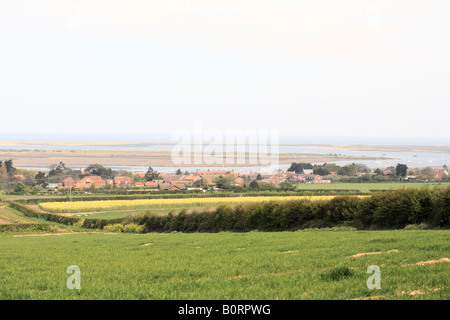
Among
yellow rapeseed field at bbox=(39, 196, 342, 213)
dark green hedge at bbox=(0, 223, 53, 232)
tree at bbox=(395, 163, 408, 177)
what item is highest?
tree at bbox=(395, 163, 408, 177)

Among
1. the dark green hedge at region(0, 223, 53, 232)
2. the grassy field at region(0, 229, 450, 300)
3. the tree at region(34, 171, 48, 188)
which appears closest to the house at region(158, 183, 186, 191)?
the tree at region(34, 171, 48, 188)

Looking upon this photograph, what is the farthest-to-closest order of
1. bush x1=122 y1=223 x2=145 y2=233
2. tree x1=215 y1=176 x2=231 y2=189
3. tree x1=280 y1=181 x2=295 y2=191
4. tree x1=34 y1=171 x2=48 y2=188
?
tree x1=34 y1=171 x2=48 y2=188 < tree x1=215 y1=176 x2=231 y2=189 < tree x1=280 y1=181 x2=295 y2=191 < bush x1=122 y1=223 x2=145 y2=233

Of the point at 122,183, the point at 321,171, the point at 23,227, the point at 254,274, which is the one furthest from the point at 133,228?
the point at 321,171

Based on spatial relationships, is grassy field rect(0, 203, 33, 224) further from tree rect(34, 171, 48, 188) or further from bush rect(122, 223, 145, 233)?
tree rect(34, 171, 48, 188)

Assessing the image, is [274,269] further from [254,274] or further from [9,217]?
[9,217]

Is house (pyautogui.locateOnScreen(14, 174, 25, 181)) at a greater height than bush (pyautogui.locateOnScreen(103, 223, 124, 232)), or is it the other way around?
bush (pyautogui.locateOnScreen(103, 223, 124, 232))

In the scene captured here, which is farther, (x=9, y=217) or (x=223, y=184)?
(x=223, y=184)

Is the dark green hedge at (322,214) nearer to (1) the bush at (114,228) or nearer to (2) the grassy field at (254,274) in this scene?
(1) the bush at (114,228)

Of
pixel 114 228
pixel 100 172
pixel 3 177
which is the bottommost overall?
pixel 3 177

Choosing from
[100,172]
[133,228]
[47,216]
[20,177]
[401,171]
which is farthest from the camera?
[100,172]

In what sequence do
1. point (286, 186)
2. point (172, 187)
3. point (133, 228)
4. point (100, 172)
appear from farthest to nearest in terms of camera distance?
1. point (100, 172)
2. point (172, 187)
3. point (286, 186)
4. point (133, 228)
